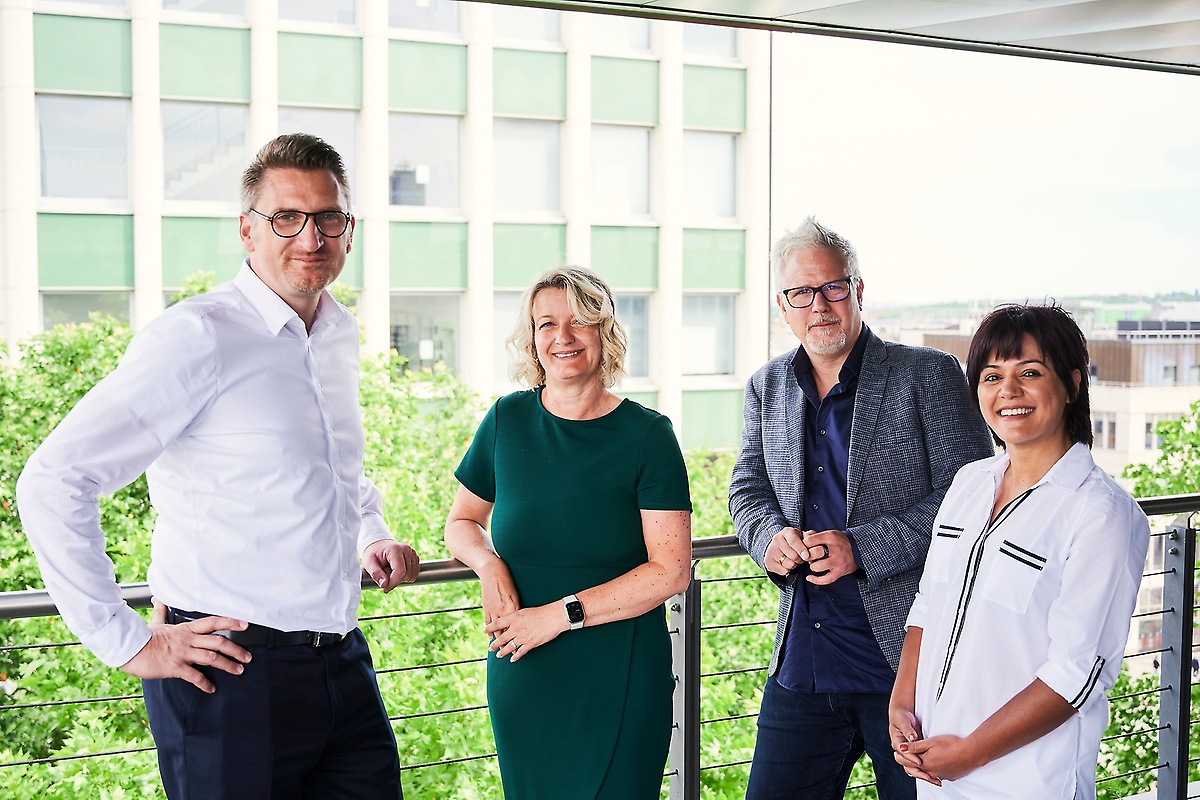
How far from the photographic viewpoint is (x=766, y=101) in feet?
105

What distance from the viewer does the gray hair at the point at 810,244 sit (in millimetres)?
2588

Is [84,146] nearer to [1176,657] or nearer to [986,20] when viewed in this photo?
[986,20]

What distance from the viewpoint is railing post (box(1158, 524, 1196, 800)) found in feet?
11.2

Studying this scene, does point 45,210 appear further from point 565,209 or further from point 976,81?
point 976,81

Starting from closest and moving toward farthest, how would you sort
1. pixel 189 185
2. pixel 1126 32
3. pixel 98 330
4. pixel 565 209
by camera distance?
pixel 1126 32, pixel 98 330, pixel 189 185, pixel 565 209

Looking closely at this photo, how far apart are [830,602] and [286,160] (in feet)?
4.62

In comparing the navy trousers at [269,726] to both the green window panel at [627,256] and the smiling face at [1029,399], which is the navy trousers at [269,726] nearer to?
the smiling face at [1029,399]

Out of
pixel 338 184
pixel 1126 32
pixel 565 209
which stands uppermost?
pixel 565 209

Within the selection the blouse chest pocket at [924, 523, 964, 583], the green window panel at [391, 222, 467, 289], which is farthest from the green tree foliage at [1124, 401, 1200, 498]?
the green window panel at [391, 222, 467, 289]

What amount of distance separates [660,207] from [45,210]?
46.4 feet

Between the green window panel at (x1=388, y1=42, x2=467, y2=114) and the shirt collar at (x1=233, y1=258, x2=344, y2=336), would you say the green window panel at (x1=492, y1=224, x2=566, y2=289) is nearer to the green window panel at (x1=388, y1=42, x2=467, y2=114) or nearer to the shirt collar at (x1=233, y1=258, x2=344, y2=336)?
the green window panel at (x1=388, y1=42, x2=467, y2=114)

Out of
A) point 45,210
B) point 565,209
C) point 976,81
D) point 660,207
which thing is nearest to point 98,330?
point 45,210

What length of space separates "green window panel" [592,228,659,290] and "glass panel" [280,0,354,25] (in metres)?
7.54

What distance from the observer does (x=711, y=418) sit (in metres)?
31.5
